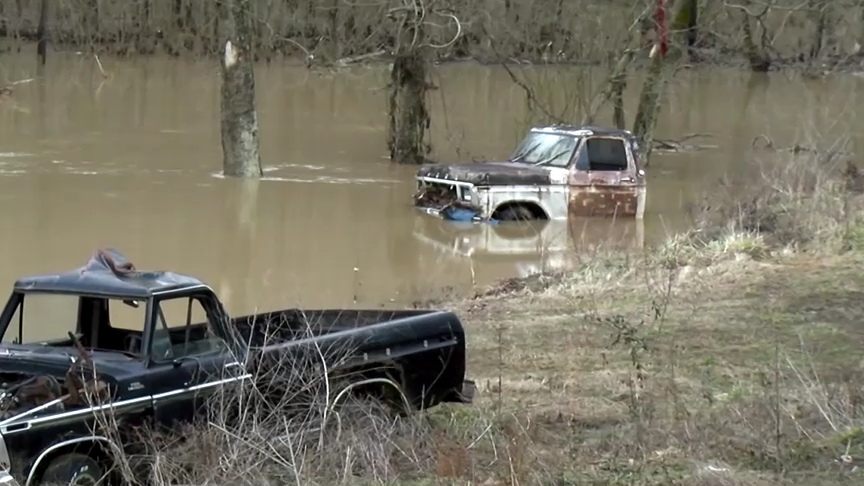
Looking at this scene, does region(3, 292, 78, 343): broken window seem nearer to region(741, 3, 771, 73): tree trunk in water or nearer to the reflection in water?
the reflection in water

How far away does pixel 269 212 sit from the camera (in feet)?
63.1

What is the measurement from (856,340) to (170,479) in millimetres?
5626

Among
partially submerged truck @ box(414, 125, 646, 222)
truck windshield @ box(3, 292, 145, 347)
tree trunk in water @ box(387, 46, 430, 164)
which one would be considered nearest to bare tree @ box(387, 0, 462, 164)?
tree trunk in water @ box(387, 46, 430, 164)

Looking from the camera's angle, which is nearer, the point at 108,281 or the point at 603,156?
the point at 108,281

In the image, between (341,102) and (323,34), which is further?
(323,34)

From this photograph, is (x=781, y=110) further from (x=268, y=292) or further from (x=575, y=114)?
(x=268, y=292)

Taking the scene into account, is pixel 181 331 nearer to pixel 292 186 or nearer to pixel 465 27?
pixel 292 186

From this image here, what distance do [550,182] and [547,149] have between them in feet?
2.79

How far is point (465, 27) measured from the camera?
27.5 m

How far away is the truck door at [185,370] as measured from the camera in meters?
6.73

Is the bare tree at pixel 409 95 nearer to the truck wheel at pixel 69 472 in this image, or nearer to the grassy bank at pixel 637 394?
the grassy bank at pixel 637 394

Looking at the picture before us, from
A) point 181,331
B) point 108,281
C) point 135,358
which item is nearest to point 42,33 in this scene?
point 181,331

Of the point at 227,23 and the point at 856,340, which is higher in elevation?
the point at 227,23

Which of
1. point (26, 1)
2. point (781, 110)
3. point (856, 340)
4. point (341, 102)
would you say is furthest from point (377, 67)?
point (856, 340)
